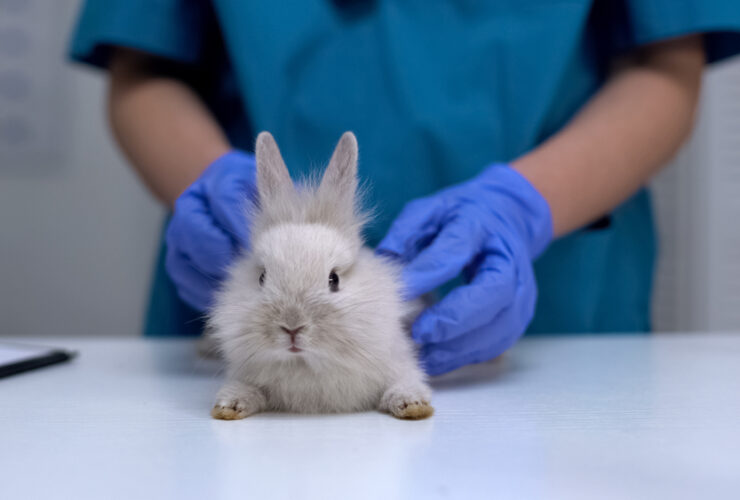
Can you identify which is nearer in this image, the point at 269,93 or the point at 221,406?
the point at 221,406

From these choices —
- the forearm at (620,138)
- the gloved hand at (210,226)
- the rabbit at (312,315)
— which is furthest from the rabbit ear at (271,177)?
the forearm at (620,138)

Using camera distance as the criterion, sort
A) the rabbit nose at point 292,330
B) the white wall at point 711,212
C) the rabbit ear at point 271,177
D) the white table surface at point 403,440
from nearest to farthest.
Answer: the white table surface at point 403,440, the rabbit nose at point 292,330, the rabbit ear at point 271,177, the white wall at point 711,212

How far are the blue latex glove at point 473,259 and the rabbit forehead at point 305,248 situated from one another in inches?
6.1

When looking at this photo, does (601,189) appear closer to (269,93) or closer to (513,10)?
(513,10)

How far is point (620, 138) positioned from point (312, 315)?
85cm

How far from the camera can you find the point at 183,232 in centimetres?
111

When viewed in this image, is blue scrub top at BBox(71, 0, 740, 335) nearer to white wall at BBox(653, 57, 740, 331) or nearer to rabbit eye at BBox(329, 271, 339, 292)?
rabbit eye at BBox(329, 271, 339, 292)

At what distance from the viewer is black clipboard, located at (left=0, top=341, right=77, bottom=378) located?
1044 mm

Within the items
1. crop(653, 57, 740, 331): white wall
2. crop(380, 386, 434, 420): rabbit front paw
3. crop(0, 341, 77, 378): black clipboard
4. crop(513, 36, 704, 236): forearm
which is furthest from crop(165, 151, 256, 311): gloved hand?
crop(653, 57, 740, 331): white wall

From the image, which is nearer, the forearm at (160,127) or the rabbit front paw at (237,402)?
the rabbit front paw at (237,402)

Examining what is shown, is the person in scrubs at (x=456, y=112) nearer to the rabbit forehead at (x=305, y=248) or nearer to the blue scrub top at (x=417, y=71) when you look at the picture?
the blue scrub top at (x=417, y=71)

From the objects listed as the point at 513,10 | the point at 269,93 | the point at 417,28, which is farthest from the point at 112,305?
the point at 513,10

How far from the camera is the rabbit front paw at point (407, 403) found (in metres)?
0.77

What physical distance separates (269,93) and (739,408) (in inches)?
39.5
